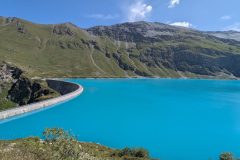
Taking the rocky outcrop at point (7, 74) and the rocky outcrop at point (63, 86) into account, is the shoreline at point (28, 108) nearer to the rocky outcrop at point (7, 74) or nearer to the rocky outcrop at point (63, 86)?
the rocky outcrop at point (63, 86)

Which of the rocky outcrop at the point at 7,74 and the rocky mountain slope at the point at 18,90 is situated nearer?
the rocky mountain slope at the point at 18,90

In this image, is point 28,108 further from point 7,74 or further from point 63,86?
point 7,74

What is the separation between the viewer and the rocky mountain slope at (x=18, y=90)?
143m

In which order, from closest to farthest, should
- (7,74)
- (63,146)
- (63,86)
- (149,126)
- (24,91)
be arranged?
(63,146) → (149,126) → (63,86) → (24,91) → (7,74)

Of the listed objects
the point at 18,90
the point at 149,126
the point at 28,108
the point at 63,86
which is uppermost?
the point at 149,126

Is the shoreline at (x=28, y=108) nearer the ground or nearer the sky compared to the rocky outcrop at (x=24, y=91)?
nearer the sky

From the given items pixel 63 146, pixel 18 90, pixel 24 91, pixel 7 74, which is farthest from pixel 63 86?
pixel 63 146

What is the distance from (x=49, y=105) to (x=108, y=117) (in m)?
25.2

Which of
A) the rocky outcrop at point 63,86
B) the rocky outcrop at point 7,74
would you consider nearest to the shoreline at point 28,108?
the rocky outcrop at point 63,86

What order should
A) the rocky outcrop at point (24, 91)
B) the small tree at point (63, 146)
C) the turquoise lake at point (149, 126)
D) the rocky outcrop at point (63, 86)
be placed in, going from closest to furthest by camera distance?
the small tree at point (63, 146) < the turquoise lake at point (149, 126) < the rocky outcrop at point (63, 86) < the rocky outcrop at point (24, 91)

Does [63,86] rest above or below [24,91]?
above

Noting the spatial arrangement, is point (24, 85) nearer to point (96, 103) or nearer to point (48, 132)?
point (96, 103)

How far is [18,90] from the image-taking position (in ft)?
533

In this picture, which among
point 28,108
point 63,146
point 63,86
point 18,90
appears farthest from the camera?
point 18,90
